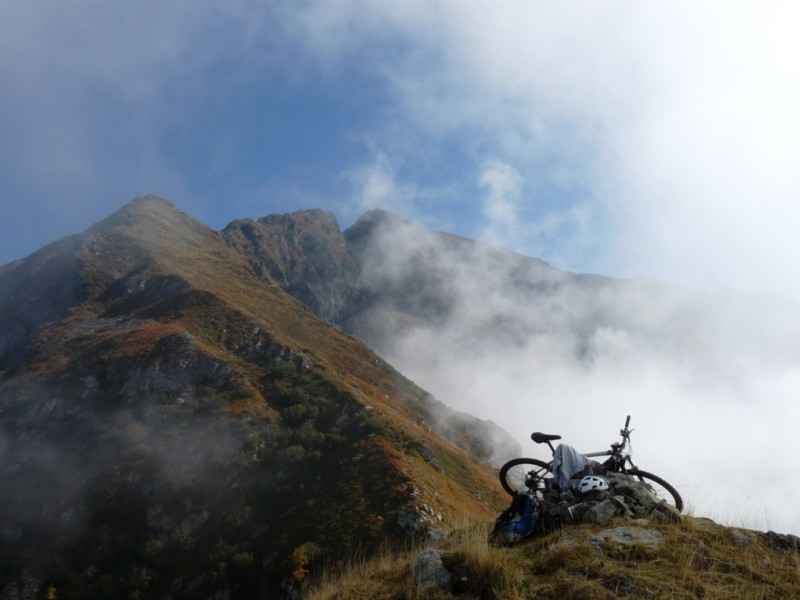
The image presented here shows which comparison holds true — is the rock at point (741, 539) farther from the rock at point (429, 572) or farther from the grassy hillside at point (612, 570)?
the rock at point (429, 572)

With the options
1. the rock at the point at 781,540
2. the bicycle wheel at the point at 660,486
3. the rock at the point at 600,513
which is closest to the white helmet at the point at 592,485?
the rock at the point at 600,513

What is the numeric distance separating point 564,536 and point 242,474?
112ft

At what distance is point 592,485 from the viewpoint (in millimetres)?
9719

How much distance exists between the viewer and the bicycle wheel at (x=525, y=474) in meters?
10.5

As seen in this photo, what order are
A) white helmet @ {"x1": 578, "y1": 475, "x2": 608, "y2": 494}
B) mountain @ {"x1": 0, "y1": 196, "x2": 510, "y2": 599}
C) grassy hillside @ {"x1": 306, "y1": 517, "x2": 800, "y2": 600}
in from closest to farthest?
1. grassy hillside @ {"x1": 306, "y1": 517, "x2": 800, "y2": 600}
2. white helmet @ {"x1": 578, "y1": 475, "x2": 608, "y2": 494}
3. mountain @ {"x1": 0, "y1": 196, "x2": 510, "y2": 599}

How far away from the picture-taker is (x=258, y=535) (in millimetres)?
32219

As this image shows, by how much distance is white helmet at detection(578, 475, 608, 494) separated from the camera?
9.66 metres

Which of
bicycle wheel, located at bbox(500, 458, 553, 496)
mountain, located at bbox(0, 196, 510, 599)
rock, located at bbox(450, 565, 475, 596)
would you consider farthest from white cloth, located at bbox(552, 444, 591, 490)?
mountain, located at bbox(0, 196, 510, 599)

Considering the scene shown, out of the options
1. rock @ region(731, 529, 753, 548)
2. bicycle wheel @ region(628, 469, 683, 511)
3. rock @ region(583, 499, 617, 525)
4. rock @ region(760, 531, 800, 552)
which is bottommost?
rock @ region(583, 499, 617, 525)

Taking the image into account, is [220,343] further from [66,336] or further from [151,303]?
[66,336]

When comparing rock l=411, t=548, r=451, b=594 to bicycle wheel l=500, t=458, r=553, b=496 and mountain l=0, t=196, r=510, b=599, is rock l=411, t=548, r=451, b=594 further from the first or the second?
mountain l=0, t=196, r=510, b=599

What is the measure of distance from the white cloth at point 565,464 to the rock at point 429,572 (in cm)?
333

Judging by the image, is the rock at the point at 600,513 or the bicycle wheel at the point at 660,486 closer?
the rock at the point at 600,513

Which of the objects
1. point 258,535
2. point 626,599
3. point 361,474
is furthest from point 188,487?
point 626,599
